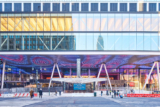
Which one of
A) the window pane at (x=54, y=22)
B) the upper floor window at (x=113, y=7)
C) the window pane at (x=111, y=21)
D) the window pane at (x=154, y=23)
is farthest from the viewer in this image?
the upper floor window at (x=113, y=7)

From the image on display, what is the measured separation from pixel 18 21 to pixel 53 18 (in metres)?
7.93

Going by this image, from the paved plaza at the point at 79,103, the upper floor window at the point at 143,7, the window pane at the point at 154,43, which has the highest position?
the upper floor window at the point at 143,7

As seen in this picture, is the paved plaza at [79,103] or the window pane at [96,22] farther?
the window pane at [96,22]

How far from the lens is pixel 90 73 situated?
222ft

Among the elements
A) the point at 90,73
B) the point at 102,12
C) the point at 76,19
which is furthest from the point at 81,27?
the point at 90,73

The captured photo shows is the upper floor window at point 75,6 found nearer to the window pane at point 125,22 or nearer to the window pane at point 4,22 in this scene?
the window pane at point 125,22

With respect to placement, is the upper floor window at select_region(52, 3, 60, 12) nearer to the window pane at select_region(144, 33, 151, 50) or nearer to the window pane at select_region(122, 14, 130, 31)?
the window pane at select_region(122, 14, 130, 31)

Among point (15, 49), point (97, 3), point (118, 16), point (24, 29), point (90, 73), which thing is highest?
point (97, 3)

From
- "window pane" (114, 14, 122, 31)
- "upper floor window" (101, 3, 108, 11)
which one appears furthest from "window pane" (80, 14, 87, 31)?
"window pane" (114, 14, 122, 31)

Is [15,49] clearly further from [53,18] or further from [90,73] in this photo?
[90,73]

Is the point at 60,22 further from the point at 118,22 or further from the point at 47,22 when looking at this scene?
the point at 118,22

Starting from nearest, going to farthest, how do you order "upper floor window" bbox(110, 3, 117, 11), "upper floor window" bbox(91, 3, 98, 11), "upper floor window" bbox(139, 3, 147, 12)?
"upper floor window" bbox(139, 3, 147, 12), "upper floor window" bbox(110, 3, 117, 11), "upper floor window" bbox(91, 3, 98, 11)

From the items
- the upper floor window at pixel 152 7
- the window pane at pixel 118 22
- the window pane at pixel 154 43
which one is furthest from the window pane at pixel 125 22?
the window pane at pixel 154 43

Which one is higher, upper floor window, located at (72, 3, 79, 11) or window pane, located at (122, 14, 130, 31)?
upper floor window, located at (72, 3, 79, 11)
